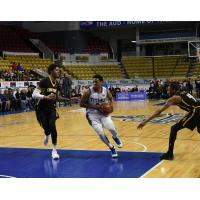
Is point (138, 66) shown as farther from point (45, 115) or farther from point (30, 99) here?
point (45, 115)

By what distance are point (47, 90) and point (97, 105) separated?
1045 millimetres

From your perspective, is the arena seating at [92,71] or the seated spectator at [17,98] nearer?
the seated spectator at [17,98]

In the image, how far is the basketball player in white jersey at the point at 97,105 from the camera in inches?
300

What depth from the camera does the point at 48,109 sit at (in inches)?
311

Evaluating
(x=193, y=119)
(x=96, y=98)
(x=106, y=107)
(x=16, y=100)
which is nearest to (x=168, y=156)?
(x=193, y=119)

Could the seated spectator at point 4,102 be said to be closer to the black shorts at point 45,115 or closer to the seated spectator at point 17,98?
the seated spectator at point 17,98

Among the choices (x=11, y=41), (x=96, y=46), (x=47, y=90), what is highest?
(x=11, y=41)

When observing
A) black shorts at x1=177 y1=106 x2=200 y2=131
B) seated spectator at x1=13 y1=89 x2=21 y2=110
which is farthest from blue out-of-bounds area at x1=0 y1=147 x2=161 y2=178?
seated spectator at x1=13 y1=89 x2=21 y2=110

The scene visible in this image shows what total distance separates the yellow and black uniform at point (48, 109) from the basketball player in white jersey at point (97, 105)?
648mm

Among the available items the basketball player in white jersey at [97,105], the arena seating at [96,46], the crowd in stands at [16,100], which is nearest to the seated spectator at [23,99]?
the crowd in stands at [16,100]

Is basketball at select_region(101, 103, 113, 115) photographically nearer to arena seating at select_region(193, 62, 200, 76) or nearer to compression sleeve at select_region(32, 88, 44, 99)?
compression sleeve at select_region(32, 88, 44, 99)

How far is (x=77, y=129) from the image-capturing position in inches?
491
